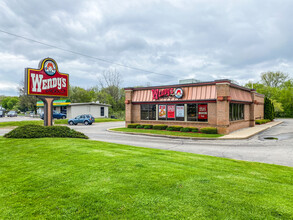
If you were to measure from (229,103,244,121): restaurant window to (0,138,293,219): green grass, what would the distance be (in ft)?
51.4

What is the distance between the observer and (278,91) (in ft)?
187

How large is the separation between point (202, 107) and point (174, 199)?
58.5 ft

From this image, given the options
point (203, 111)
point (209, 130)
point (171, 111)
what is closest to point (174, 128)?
point (171, 111)

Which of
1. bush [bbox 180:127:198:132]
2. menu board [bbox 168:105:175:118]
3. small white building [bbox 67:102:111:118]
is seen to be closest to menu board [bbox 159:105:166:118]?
menu board [bbox 168:105:175:118]

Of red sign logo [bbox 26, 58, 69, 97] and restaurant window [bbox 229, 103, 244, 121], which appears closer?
red sign logo [bbox 26, 58, 69, 97]

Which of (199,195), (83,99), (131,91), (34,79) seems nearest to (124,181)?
(199,195)

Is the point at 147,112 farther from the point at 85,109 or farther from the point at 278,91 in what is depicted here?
the point at 278,91

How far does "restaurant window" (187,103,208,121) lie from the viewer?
20906 mm

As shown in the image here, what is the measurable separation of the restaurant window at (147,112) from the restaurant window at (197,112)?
4510 millimetres

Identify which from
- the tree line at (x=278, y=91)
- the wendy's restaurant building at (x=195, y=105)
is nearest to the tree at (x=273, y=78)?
the tree line at (x=278, y=91)

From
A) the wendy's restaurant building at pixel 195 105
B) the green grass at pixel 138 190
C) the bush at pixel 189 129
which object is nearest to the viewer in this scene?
the green grass at pixel 138 190

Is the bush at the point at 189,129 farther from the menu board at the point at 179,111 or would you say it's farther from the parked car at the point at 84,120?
the parked car at the point at 84,120

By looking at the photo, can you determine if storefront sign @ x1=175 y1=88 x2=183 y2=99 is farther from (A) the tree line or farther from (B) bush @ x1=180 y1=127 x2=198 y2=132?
(A) the tree line

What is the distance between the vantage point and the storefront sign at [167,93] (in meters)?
22.1
